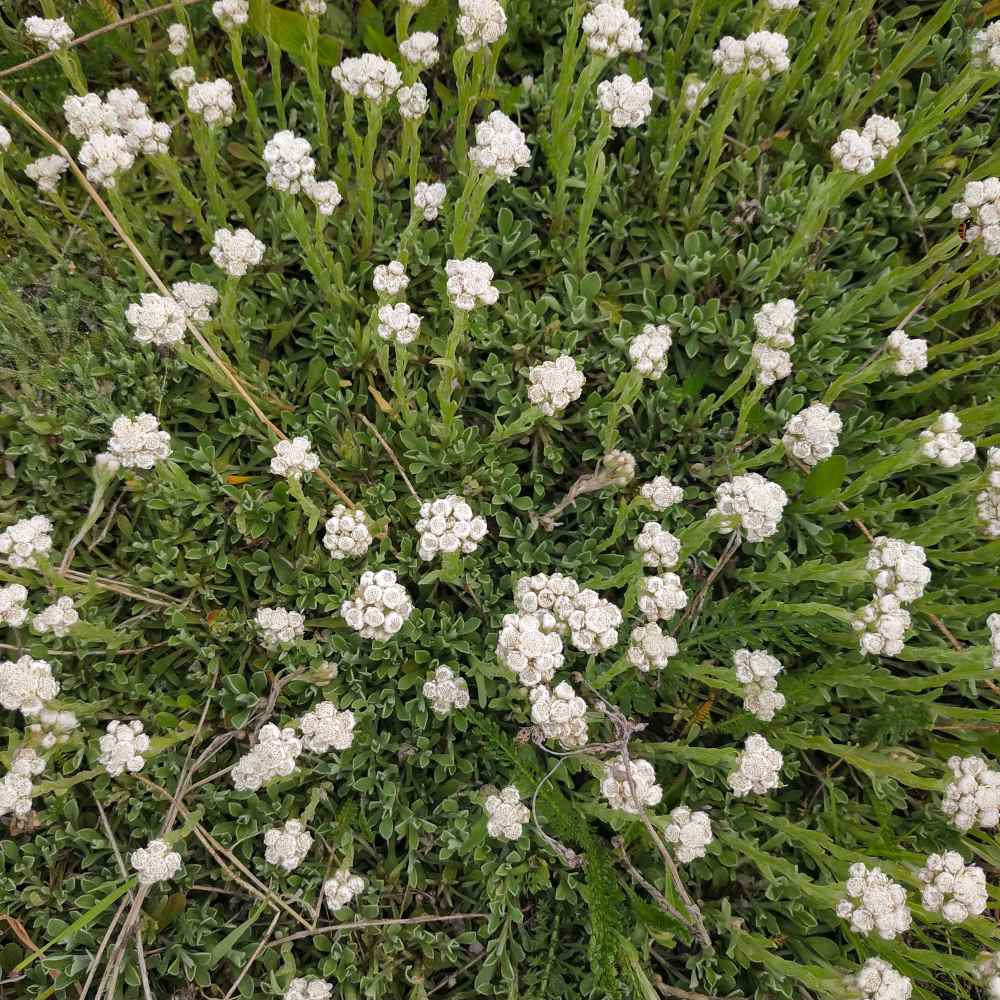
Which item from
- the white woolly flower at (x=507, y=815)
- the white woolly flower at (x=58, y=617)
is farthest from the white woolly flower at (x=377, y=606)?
the white woolly flower at (x=58, y=617)

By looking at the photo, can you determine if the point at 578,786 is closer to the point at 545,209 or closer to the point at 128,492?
the point at 128,492

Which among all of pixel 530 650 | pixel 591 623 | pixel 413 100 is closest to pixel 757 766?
pixel 591 623

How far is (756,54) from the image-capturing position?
10.1ft

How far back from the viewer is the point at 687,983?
322 centimetres

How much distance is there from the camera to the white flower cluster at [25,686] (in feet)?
8.83

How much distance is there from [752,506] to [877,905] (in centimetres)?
121

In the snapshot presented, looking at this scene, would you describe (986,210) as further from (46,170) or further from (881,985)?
(46,170)

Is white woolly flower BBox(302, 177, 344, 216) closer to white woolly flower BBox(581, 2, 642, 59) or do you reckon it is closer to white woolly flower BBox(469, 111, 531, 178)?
white woolly flower BBox(469, 111, 531, 178)

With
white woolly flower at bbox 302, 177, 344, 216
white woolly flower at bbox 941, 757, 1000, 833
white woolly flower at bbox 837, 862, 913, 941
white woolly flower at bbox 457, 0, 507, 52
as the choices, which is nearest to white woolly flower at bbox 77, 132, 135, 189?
white woolly flower at bbox 302, 177, 344, 216

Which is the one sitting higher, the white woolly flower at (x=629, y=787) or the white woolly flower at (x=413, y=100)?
the white woolly flower at (x=413, y=100)

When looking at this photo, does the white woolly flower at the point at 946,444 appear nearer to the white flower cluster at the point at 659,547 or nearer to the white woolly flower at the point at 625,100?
the white flower cluster at the point at 659,547

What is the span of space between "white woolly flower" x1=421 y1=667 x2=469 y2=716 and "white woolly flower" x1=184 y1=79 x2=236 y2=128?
2186 millimetres

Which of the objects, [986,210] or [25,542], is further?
[986,210]

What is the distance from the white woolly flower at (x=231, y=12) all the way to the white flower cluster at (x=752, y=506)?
250 cm
